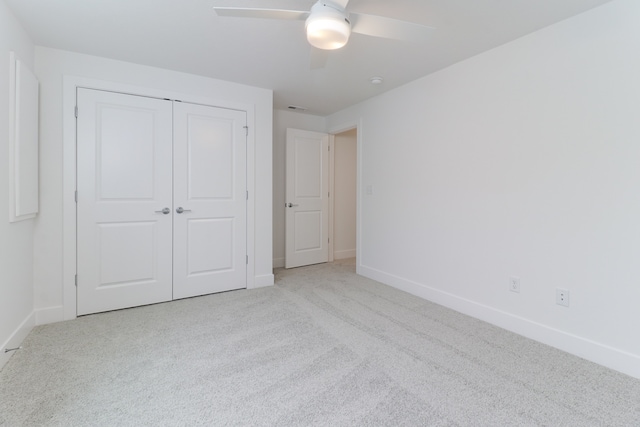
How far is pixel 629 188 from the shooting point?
185 centimetres

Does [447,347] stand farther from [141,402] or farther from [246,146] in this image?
[246,146]

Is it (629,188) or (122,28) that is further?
(122,28)

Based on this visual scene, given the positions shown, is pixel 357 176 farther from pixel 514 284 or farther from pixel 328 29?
pixel 328 29

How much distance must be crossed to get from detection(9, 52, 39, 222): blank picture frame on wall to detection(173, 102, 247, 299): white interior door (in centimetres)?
105

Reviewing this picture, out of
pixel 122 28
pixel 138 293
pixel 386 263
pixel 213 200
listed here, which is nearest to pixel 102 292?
pixel 138 293

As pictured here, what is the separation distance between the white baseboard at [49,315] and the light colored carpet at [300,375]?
0.11 metres

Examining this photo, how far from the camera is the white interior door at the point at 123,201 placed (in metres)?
2.71

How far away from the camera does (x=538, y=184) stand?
2.26 m

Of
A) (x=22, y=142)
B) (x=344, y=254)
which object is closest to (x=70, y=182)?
(x=22, y=142)

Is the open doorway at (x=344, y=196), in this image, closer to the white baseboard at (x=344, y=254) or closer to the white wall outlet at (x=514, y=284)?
the white baseboard at (x=344, y=254)

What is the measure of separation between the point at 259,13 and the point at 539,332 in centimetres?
281

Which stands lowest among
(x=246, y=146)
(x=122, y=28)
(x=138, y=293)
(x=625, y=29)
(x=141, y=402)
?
(x=141, y=402)

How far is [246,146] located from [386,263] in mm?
2176

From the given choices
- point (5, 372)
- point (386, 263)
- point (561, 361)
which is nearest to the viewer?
point (5, 372)
